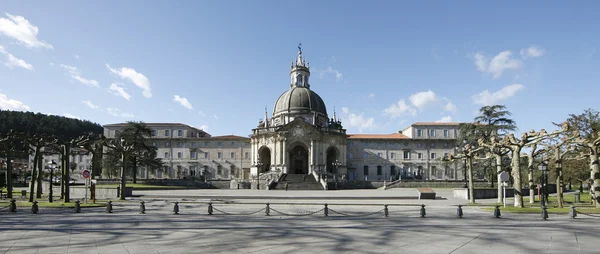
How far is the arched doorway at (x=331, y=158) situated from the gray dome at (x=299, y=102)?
28.3 ft

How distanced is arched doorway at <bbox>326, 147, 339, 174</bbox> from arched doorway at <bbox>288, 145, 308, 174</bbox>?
4.50m

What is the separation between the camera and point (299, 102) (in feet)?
260

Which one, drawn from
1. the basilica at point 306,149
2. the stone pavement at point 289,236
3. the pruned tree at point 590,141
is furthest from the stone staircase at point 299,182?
the stone pavement at point 289,236

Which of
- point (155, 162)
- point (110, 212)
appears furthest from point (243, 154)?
point (110, 212)

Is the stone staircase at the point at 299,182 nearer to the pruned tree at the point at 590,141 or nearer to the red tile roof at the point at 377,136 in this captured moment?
the red tile roof at the point at 377,136

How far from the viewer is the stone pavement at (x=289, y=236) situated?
12.0 meters

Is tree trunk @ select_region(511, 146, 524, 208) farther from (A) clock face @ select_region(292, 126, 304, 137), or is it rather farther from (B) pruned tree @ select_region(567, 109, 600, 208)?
(A) clock face @ select_region(292, 126, 304, 137)

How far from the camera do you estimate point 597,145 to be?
26.7m

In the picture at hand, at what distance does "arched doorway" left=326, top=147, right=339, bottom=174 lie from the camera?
75438mm

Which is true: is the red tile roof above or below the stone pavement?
above

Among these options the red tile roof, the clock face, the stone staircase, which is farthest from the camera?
the red tile roof

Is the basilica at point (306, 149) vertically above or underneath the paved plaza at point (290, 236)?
above

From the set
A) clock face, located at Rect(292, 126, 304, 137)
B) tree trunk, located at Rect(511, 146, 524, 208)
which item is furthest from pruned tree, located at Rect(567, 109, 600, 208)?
clock face, located at Rect(292, 126, 304, 137)

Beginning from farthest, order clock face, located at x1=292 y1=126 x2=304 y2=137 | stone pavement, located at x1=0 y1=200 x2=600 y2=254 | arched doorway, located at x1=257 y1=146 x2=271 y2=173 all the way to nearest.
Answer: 1. arched doorway, located at x1=257 y1=146 x2=271 y2=173
2. clock face, located at x1=292 y1=126 x2=304 y2=137
3. stone pavement, located at x1=0 y1=200 x2=600 y2=254
